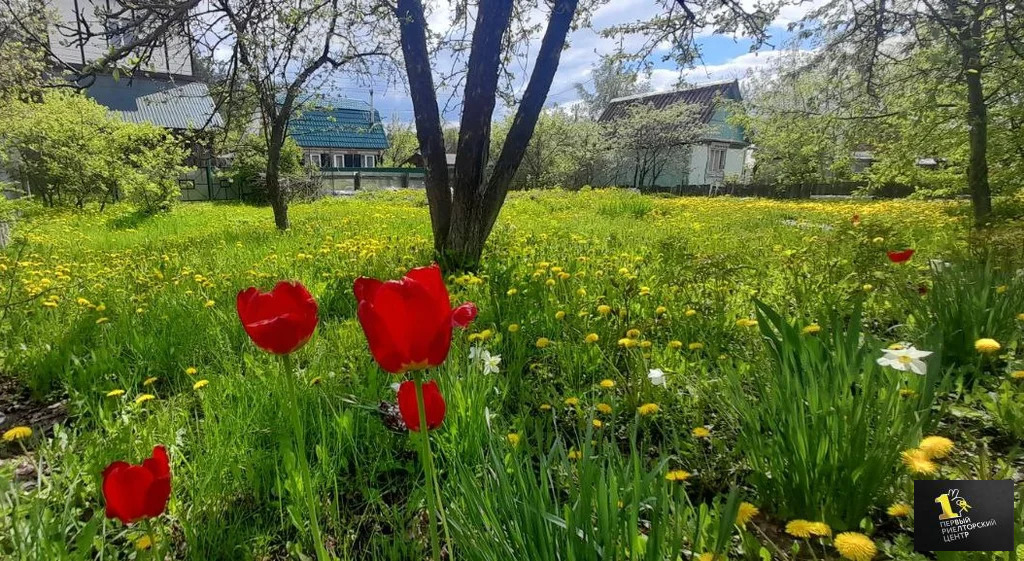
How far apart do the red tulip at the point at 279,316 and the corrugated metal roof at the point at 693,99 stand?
3171cm

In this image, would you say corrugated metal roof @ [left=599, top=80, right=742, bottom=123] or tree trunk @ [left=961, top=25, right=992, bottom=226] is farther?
corrugated metal roof @ [left=599, top=80, right=742, bottom=123]

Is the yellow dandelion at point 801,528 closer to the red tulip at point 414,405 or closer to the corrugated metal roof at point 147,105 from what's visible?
the red tulip at point 414,405

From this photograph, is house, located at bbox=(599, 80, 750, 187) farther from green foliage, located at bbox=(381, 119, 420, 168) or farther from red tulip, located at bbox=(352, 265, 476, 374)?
red tulip, located at bbox=(352, 265, 476, 374)

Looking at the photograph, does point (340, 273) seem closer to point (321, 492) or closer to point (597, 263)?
point (597, 263)

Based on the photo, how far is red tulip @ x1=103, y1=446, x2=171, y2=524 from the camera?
34.8 inches

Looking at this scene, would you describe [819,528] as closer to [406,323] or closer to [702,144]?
[406,323]

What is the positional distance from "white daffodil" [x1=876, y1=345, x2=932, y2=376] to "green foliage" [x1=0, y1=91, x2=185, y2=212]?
1502cm

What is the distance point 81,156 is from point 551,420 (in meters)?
16.2

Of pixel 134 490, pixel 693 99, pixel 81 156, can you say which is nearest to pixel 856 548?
pixel 134 490

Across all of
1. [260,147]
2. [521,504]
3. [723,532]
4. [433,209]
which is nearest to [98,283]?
[433,209]

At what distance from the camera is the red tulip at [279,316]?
87 cm

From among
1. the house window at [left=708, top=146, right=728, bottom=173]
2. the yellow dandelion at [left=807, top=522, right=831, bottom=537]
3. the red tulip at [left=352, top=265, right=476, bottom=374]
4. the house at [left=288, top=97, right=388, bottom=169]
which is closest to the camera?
the red tulip at [left=352, top=265, right=476, bottom=374]

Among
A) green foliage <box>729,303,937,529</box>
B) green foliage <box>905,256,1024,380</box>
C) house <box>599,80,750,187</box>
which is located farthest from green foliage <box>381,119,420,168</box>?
green foliage <box>729,303,937,529</box>

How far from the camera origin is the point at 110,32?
13.4 feet
